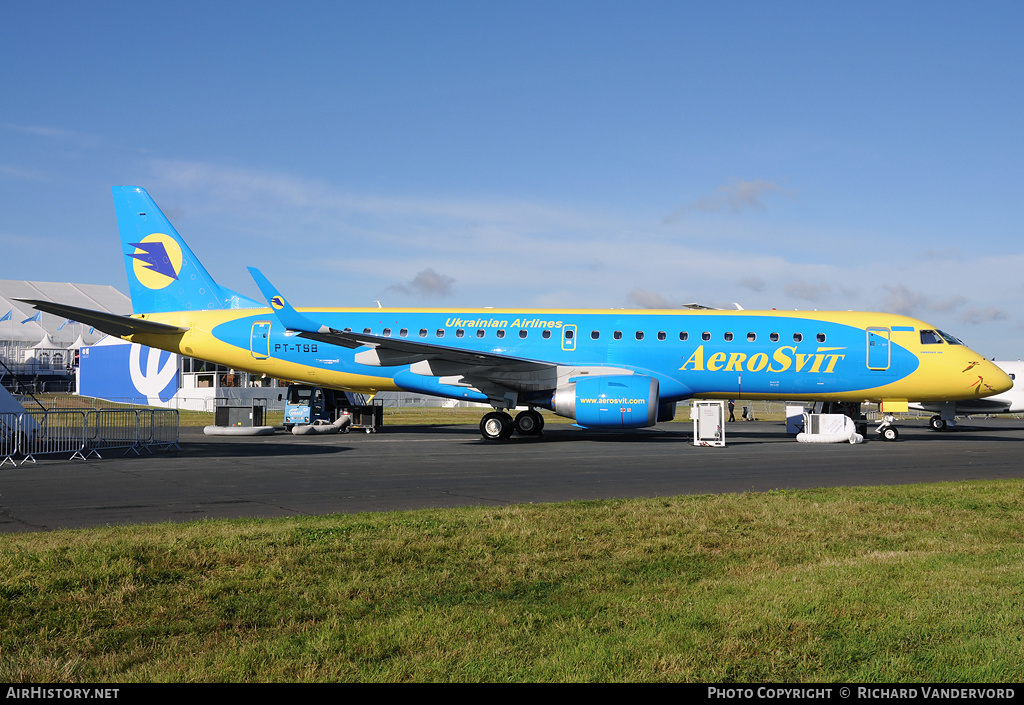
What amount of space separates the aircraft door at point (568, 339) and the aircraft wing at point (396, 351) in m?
0.98

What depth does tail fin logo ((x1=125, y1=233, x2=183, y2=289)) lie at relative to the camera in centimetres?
2683

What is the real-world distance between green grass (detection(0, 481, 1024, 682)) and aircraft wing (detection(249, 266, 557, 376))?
13.3 m

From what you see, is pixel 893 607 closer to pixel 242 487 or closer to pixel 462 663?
pixel 462 663

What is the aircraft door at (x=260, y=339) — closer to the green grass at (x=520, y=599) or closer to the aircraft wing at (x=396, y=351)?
the aircraft wing at (x=396, y=351)

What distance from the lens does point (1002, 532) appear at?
8641mm

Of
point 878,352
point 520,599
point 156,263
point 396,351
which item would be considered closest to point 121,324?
point 156,263

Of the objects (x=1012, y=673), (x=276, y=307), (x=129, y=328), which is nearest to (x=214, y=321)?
(x=129, y=328)

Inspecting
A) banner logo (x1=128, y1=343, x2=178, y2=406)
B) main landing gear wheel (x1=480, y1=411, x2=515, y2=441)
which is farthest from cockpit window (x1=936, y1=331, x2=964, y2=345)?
banner logo (x1=128, y1=343, x2=178, y2=406)

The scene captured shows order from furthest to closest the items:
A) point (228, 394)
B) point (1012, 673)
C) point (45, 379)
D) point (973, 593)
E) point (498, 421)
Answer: point (45, 379) → point (228, 394) → point (498, 421) → point (973, 593) → point (1012, 673)

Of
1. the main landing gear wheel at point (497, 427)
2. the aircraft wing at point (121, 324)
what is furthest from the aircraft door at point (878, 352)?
the aircraft wing at point (121, 324)

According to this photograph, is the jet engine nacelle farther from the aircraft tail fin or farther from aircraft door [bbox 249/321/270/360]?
the aircraft tail fin

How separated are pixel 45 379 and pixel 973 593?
9291cm

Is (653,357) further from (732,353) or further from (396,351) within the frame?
(396,351)

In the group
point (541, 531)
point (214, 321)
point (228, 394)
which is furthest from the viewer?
point (228, 394)
